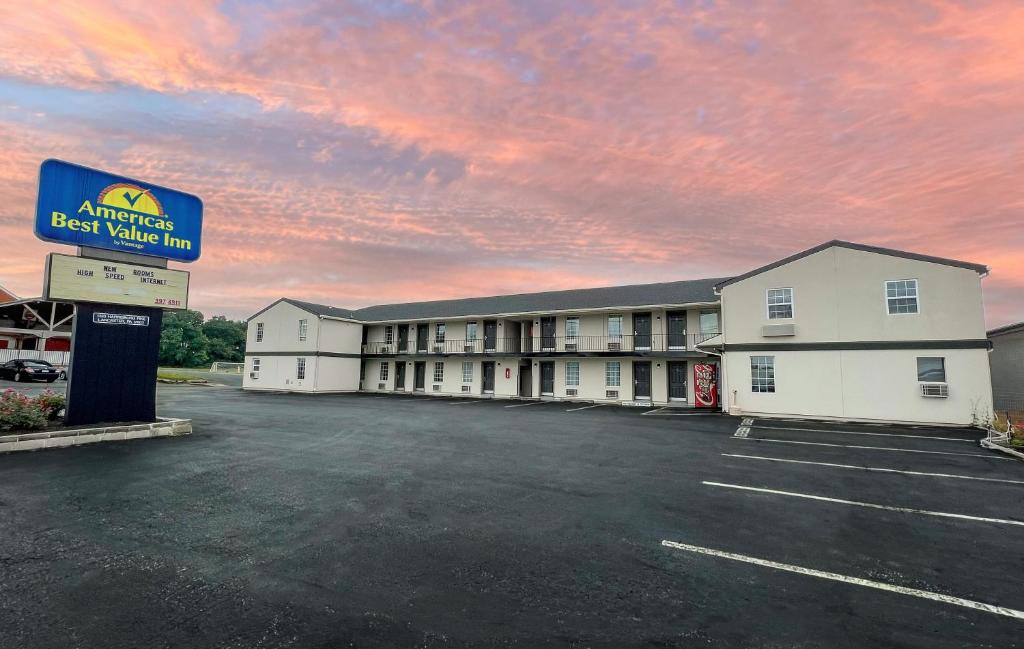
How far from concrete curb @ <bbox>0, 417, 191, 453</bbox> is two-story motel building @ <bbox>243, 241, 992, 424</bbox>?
18.2 m

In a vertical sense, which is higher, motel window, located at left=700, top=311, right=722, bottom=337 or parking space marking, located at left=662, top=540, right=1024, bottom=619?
motel window, located at left=700, top=311, right=722, bottom=337

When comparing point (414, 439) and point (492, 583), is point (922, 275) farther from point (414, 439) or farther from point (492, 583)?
point (492, 583)

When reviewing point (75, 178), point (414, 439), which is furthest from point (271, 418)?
point (75, 178)

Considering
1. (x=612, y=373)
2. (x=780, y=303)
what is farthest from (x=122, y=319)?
(x=780, y=303)

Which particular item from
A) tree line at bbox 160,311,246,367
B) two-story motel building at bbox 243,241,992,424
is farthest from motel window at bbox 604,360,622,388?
tree line at bbox 160,311,246,367

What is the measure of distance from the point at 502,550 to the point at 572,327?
75.0 feet

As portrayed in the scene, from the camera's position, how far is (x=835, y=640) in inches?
126

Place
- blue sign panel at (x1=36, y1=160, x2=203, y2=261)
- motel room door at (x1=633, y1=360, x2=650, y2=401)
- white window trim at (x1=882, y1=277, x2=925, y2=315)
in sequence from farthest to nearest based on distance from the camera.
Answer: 1. motel room door at (x1=633, y1=360, x2=650, y2=401)
2. white window trim at (x1=882, y1=277, x2=925, y2=315)
3. blue sign panel at (x1=36, y1=160, x2=203, y2=261)

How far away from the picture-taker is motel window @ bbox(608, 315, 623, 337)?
1006 inches

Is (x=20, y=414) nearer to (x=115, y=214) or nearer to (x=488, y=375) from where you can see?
(x=115, y=214)

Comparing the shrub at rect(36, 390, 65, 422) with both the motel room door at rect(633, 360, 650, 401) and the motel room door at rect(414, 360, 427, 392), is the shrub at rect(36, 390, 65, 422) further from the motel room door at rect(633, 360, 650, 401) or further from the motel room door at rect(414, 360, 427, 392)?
the motel room door at rect(633, 360, 650, 401)

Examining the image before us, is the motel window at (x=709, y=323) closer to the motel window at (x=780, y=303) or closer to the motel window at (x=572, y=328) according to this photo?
the motel window at (x=780, y=303)

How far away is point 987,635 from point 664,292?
23738 mm

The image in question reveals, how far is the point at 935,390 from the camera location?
50.6 ft
